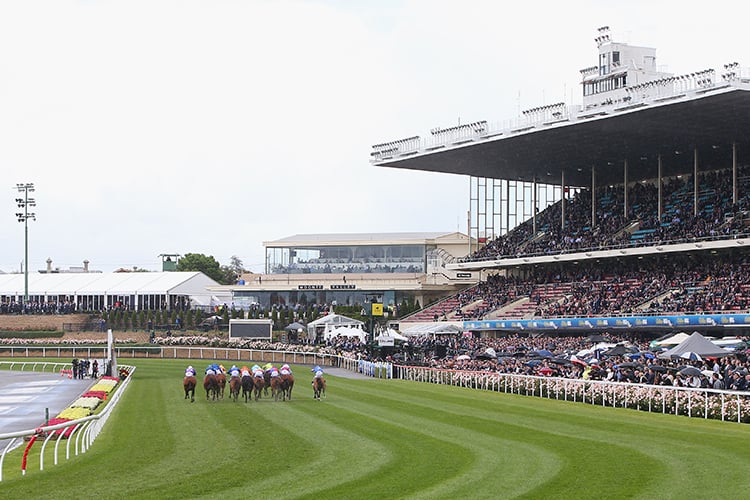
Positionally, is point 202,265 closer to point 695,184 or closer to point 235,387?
point 695,184

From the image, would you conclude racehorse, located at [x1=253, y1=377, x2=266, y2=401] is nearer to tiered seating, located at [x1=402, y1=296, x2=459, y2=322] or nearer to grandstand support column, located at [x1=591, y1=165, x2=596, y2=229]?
grandstand support column, located at [x1=591, y1=165, x2=596, y2=229]

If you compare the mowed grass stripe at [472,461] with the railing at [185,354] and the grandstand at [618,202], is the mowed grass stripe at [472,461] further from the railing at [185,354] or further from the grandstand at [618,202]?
the railing at [185,354]

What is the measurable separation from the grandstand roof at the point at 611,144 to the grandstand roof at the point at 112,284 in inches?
1009

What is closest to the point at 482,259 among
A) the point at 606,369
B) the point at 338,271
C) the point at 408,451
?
the point at 338,271

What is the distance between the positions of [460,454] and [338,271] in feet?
213

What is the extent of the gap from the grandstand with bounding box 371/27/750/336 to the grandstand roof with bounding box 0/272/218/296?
23608 mm

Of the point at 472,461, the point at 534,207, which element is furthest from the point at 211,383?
the point at 534,207

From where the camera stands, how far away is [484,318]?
2242 inches

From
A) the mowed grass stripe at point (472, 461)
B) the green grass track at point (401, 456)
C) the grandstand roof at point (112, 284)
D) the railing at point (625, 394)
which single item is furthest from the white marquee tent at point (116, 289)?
the mowed grass stripe at point (472, 461)

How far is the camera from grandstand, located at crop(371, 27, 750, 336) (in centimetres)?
4400

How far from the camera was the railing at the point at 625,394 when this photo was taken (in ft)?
70.7

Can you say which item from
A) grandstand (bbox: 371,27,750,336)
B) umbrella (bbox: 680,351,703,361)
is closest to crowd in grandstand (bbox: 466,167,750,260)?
grandstand (bbox: 371,27,750,336)

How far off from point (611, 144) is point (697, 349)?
2556cm

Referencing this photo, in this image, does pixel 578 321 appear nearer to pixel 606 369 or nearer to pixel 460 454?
pixel 606 369
